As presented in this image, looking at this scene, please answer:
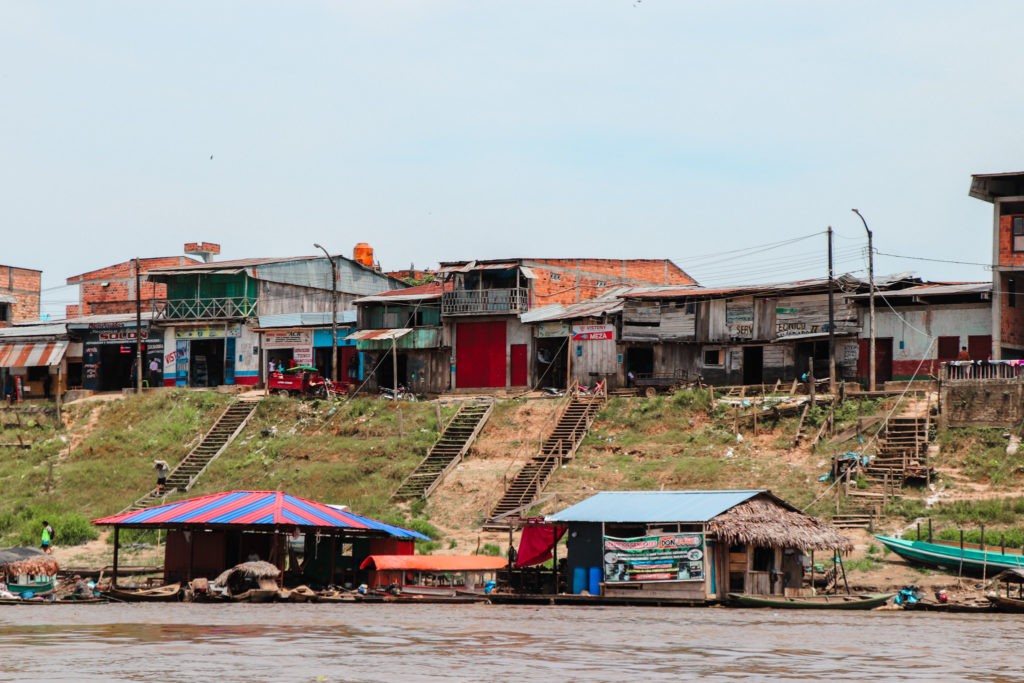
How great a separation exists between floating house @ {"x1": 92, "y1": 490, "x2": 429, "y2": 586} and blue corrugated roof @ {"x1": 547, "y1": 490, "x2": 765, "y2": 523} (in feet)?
17.0

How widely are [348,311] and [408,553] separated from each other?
25.6 meters

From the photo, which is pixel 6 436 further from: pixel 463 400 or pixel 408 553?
pixel 408 553

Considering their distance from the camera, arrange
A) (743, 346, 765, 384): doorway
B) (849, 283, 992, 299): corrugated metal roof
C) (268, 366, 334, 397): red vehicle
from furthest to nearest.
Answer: (268, 366, 334, 397): red vehicle
(743, 346, 765, 384): doorway
(849, 283, 992, 299): corrugated metal roof

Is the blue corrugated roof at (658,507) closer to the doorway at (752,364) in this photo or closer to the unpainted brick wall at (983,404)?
the unpainted brick wall at (983,404)

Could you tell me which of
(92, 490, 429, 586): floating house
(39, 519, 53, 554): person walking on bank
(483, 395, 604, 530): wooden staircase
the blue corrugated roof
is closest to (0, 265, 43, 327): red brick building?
(39, 519, 53, 554): person walking on bank

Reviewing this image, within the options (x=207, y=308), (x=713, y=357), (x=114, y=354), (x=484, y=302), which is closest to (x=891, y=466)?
(x=713, y=357)

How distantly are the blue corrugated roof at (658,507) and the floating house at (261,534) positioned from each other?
519 cm

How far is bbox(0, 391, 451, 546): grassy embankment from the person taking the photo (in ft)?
155

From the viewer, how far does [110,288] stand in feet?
238

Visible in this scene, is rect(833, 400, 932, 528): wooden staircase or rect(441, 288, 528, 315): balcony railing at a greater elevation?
rect(441, 288, 528, 315): balcony railing

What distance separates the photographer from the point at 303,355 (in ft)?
200

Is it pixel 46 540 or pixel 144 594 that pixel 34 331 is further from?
pixel 144 594

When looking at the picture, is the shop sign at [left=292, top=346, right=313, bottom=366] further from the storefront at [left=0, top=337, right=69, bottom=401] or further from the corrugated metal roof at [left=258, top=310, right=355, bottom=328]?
the storefront at [left=0, top=337, right=69, bottom=401]

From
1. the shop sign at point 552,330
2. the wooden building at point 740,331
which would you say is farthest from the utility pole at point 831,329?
the shop sign at point 552,330
